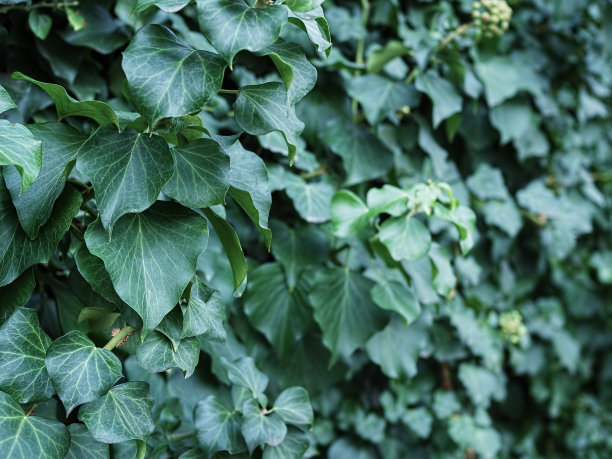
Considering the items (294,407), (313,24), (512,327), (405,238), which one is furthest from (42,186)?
(512,327)

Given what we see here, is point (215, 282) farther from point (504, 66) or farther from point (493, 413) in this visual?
point (493, 413)

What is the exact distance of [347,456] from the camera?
4.91 ft

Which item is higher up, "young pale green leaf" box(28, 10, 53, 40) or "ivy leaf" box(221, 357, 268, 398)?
"young pale green leaf" box(28, 10, 53, 40)

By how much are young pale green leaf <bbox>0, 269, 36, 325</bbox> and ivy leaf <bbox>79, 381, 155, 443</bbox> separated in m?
0.18

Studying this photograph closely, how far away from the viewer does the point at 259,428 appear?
86 cm

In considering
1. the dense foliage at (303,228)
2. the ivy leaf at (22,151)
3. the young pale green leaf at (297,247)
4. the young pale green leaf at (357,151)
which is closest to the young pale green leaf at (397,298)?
the dense foliage at (303,228)

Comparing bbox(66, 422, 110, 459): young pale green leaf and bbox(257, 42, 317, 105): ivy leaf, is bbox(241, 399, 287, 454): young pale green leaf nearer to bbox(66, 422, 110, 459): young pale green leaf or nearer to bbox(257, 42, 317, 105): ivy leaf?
bbox(66, 422, 110, 459): young pale green leaf

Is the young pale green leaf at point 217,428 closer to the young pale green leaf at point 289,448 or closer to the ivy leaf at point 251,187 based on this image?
the young pale green leaf at point 289,448

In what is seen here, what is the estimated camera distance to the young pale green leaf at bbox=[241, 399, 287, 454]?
852mm

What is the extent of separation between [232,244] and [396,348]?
0.71 meters

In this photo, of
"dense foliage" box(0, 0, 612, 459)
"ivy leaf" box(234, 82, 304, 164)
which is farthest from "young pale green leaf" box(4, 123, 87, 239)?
"ivy leaf" box(234, 82, 304, 164)

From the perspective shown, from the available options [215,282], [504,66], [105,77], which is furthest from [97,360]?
[504,66]

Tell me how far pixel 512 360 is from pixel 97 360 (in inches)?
58.2

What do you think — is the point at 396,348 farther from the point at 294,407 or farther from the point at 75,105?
the point at 75,105
